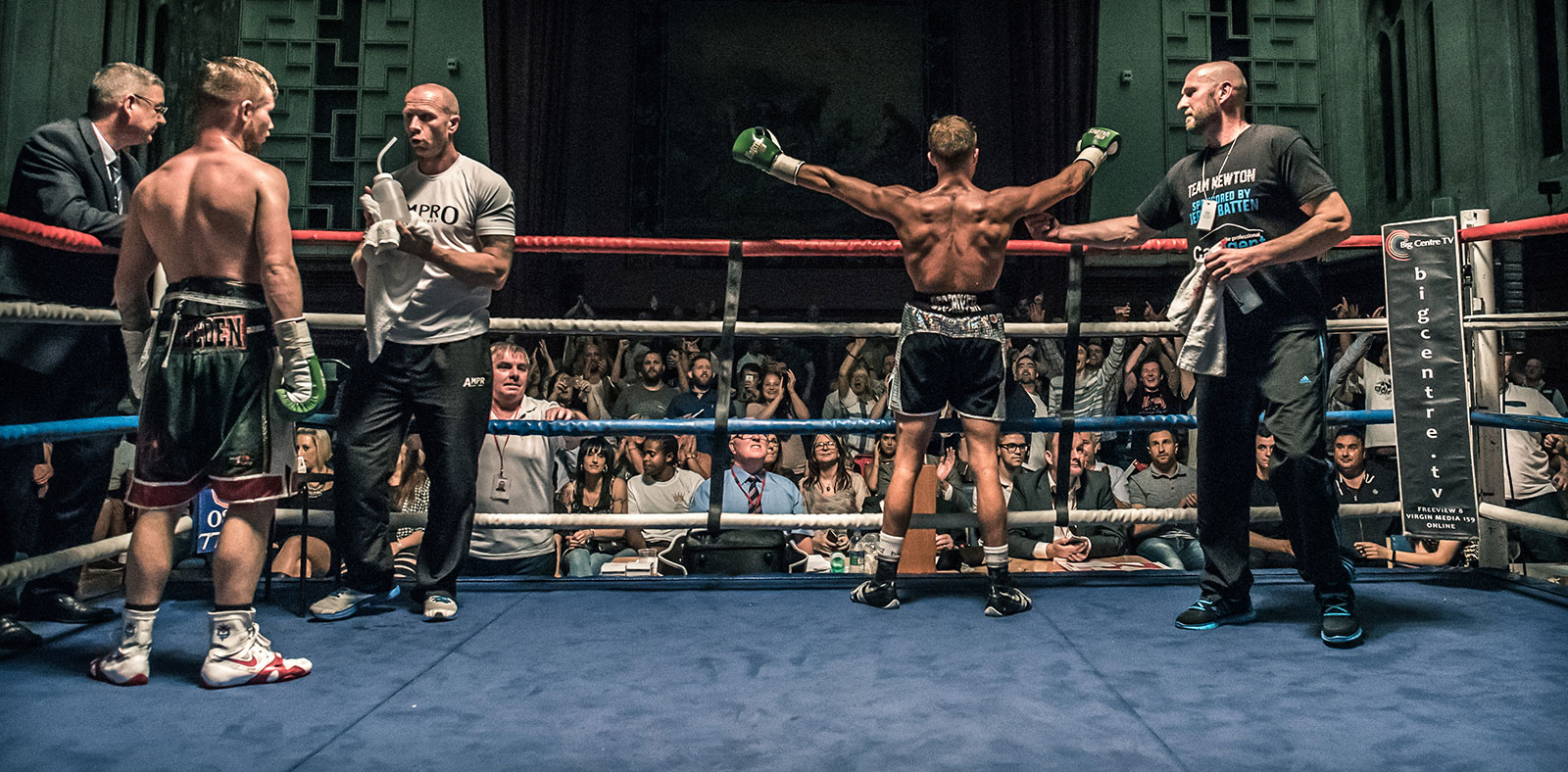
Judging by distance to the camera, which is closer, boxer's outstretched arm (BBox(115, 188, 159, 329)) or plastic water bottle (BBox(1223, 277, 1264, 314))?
boxer's outstretched arm (BBox(115, 188, 159, 329))

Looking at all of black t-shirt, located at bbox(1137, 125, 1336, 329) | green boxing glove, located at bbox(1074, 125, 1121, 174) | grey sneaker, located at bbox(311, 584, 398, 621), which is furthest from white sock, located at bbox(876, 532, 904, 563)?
grey sneaker, located at bbox(311, 584, 398, 621)

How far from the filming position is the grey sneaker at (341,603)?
184 cm

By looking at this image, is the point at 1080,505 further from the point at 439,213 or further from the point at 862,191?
the point at 439,213

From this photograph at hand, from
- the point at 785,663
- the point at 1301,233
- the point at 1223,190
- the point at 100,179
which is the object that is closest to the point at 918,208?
the point at 1223,190

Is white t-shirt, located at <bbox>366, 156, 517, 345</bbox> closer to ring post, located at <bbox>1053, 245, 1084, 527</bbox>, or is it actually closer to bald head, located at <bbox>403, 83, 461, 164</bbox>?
bald head, located at <bbox>403, 83, 461, 164</bbox>

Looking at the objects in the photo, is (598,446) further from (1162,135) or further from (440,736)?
(1162,135)

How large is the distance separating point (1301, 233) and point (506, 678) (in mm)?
1631

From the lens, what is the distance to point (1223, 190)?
1.86 metres

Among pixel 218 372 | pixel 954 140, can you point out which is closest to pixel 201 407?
pixel 218 372

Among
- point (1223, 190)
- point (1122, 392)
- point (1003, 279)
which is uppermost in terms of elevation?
point (1003, 279)

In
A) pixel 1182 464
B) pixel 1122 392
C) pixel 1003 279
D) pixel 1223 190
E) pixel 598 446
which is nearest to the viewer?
pixel 1223 190

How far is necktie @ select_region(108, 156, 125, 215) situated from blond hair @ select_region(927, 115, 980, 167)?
5.95ft

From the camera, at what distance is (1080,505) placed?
3668 millimetres

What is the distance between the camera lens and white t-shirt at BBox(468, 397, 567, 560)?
2906 millimetres
